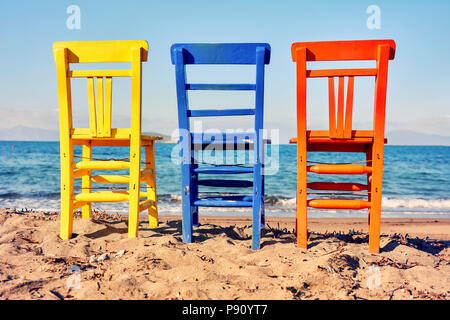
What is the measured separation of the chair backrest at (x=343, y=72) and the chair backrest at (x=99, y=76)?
1453 mm

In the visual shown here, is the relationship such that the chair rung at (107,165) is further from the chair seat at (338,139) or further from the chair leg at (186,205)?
the chair seat at (338,139)

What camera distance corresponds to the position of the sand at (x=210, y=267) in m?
2.34

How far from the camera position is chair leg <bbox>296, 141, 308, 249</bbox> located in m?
3.25

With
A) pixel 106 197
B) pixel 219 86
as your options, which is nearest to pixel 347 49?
pixel 219 86

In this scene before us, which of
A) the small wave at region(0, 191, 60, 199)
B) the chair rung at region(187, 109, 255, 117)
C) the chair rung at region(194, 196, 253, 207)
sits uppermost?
the chair rung at region(187, 109, 255, 117)

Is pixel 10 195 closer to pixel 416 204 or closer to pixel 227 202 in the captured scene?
pixel 227 202

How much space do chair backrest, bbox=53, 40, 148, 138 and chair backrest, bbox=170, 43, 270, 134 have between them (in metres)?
0.41

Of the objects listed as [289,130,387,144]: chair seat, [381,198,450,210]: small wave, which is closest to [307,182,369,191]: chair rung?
[289,130,387,144]: chair seat

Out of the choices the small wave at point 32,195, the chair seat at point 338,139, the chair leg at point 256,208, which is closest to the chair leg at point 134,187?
the chair leg at point 256,208

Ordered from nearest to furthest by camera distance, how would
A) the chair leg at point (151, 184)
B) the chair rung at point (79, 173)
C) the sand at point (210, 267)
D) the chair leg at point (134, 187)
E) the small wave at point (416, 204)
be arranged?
the sand at point (210, 267) < the chair leg at point (134, 187) < the chair rung at point (79, 173) < the chair leg at point (151, 184) < the small wave at point (416, 204)

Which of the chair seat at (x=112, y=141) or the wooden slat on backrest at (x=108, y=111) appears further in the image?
the chair seat at (x=112, y=141)

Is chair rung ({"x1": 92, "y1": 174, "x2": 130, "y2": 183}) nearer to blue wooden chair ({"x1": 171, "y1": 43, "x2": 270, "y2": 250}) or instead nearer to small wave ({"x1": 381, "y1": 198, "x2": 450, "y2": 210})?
blue wooden chair ({"x1": 171, "y1": 43, "x2": 270, "y2": 250})
